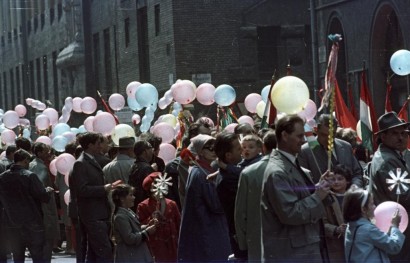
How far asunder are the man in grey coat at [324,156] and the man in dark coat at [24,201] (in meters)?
4.60

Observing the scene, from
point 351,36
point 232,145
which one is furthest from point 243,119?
point 351,36

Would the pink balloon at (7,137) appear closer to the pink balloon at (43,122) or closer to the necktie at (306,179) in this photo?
the pink balloon at (43,122)

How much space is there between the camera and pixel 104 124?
672 inches

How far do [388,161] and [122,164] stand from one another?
433 centimetres

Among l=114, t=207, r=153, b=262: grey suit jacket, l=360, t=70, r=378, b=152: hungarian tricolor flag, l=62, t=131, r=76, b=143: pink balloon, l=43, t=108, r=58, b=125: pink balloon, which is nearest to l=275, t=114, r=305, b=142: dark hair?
l=114, t=207, r=153, b=262: grey suit jacket

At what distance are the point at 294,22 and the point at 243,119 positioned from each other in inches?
722

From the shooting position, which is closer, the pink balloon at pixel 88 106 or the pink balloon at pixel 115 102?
the pink balloon at pixel 115 102

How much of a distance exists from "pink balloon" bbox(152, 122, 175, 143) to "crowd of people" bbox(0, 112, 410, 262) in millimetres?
1065

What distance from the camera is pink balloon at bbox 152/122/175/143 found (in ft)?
53.1

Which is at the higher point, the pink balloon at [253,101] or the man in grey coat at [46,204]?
the pink balloon at [253,101]

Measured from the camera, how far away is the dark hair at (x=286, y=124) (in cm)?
818

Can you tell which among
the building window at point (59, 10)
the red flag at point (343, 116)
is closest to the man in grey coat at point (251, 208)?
the red flag at point (343, 116)

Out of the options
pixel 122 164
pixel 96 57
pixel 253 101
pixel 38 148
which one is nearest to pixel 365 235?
pixel 122 164

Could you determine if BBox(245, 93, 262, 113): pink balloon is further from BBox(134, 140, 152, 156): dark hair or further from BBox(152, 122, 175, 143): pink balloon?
BBox(134, 140, 152, 156): dark hair
